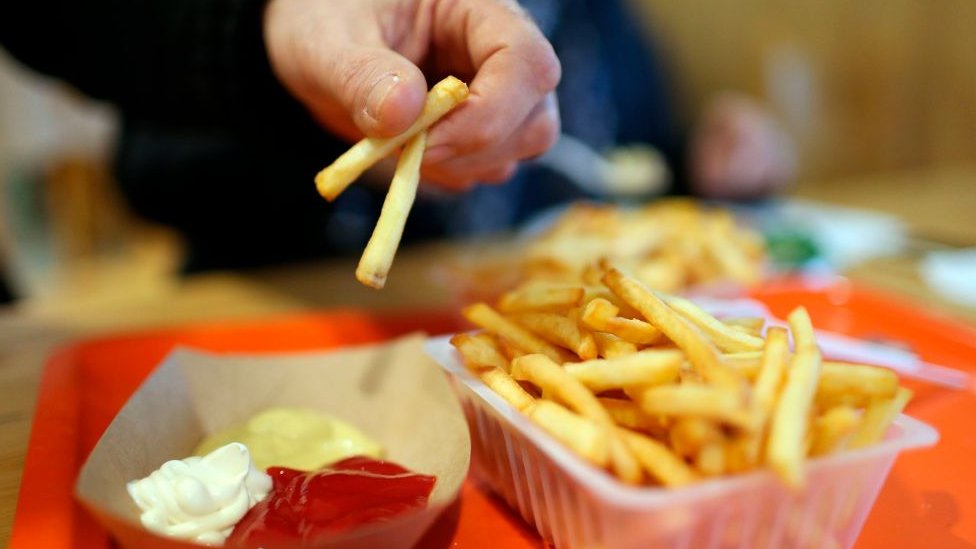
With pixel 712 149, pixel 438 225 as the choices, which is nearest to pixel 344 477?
pixel 438 225

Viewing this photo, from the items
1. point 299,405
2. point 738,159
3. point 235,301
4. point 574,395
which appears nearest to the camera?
point 574,395

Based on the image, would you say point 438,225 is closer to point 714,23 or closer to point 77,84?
point 77,84

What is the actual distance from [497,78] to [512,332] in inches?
11.7

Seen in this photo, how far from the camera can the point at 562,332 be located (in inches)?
34.4

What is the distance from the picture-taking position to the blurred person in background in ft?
3.05

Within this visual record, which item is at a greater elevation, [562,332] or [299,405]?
[562,332]

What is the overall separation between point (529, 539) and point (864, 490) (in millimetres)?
356

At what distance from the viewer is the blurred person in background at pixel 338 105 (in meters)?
0.93

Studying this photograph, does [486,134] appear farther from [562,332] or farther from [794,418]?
[794,418]

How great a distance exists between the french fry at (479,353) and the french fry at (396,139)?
22 centimetres

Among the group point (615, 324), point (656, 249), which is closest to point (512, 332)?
point (615, 324)

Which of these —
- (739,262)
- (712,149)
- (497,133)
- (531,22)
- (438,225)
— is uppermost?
(531,22)

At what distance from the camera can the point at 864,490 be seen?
740 mm

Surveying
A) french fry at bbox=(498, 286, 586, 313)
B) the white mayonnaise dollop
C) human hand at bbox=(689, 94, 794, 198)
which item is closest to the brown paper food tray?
the white mayonnaise dollop
